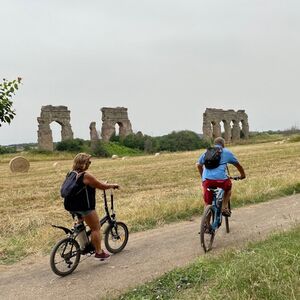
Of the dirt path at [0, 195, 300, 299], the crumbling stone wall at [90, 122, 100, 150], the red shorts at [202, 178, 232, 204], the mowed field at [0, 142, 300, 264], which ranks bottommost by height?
the dirt path at [0, 195, 300, 299]

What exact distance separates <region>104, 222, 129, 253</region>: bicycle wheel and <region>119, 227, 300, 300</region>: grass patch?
1.85 m

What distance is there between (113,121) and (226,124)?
23756mm

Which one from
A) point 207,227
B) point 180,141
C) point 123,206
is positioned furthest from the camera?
point 180,141

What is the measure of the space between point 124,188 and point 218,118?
6150 cm

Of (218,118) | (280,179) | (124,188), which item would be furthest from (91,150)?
(280,179)

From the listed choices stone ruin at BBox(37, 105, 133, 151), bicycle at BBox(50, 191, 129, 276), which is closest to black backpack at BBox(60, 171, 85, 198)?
bicycle at BBox(50, 191, 129, 276)

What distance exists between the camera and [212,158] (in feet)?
27.6

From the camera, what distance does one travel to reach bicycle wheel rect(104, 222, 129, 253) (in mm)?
8016

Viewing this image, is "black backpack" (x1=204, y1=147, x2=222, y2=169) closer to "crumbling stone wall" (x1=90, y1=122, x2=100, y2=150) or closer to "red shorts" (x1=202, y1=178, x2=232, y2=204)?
"red shorts" (x1=202, y1=178, x2=232, y2=204)

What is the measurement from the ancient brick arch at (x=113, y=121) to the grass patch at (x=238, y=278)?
55.5 m

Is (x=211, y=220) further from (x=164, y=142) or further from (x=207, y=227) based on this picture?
(x=164, y=142)

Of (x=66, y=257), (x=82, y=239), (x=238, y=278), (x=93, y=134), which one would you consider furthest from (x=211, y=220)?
(x=93, y=134)

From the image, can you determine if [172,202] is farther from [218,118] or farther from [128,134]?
[218,118]

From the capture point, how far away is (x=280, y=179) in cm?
1521
